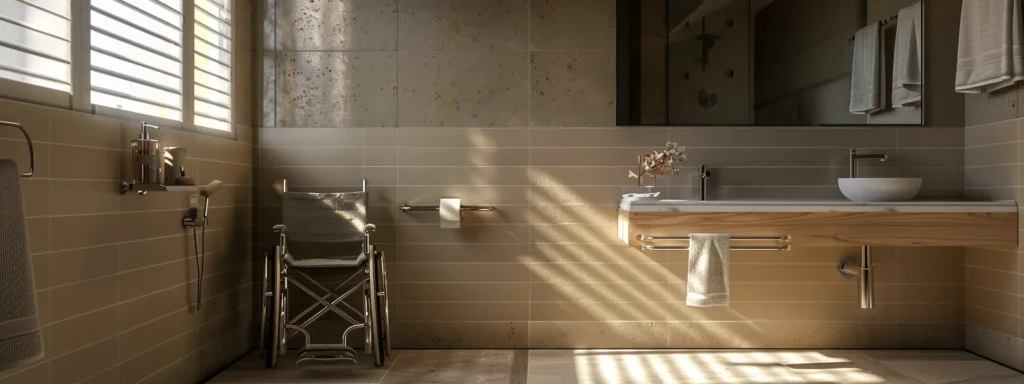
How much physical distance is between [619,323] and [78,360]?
256 cm

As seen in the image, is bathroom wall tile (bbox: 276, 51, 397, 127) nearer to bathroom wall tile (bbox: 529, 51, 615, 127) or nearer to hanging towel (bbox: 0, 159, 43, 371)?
bathroom wall tile (bbox: 529, 51, 615, 127)

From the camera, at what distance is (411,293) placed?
4293 millimetres

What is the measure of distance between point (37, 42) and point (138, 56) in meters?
0.61

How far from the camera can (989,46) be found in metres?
3.68

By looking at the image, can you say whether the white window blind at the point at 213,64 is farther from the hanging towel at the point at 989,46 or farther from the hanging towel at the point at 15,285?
the hanging towel at the point at 989,46

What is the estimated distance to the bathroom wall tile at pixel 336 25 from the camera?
4.28 meters

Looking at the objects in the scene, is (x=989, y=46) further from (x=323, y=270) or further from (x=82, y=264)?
(x=82, y=264)

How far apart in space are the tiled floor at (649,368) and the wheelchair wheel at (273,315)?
8 centimetres

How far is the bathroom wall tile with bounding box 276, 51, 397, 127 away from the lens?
4.29 metres

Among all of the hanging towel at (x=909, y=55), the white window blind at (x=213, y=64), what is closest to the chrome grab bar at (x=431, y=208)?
the white window blind at (x=213, y=64)

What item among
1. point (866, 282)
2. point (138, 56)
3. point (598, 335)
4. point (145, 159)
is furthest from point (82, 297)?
point (866, 282)

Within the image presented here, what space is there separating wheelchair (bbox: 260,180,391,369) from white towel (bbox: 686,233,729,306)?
1449 mm

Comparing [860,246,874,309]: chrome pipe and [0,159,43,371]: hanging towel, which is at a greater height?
[0,159,43,371]: hanging towel

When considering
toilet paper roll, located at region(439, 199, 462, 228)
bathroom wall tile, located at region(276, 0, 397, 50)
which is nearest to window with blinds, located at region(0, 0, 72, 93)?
bathroom wall tile, located at region(276, 0, 397, 50)
